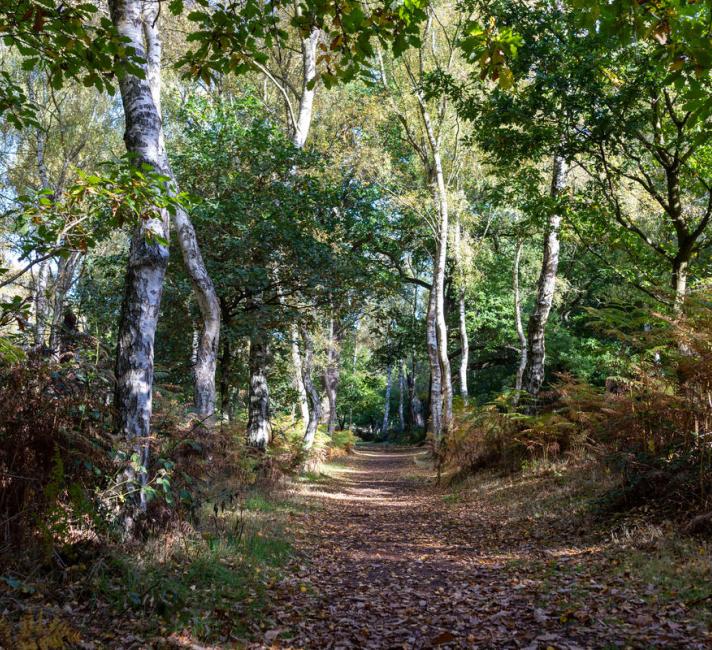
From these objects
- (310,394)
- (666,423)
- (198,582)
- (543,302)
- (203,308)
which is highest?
(543,302)

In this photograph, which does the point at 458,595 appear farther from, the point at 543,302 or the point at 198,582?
the point at 543,302

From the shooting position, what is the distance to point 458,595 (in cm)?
533

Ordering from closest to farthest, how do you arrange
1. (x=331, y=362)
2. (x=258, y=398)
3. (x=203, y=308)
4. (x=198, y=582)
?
(x=198, y=582)
(x=203, y=308)
(x=258, y=398)
(x=331, y=362)

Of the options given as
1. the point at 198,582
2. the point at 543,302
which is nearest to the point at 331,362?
the point at 543,302

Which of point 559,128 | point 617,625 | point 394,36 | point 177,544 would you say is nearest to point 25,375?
point 177,544

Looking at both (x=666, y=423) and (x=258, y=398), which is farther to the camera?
(x=258, y=398)

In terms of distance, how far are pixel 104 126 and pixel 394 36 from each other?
67.7ft

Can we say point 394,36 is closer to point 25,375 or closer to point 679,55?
point 679,55

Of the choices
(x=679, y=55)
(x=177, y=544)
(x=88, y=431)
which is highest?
(x=679, y=55)

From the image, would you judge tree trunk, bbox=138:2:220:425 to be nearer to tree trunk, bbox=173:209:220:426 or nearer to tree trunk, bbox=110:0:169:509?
tree trunk, bbox=173:209:220:426

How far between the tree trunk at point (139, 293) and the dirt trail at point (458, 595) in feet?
7.11

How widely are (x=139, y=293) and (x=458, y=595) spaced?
4.42 meters

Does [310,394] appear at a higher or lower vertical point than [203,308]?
lower

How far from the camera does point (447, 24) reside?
18703 millimetres
